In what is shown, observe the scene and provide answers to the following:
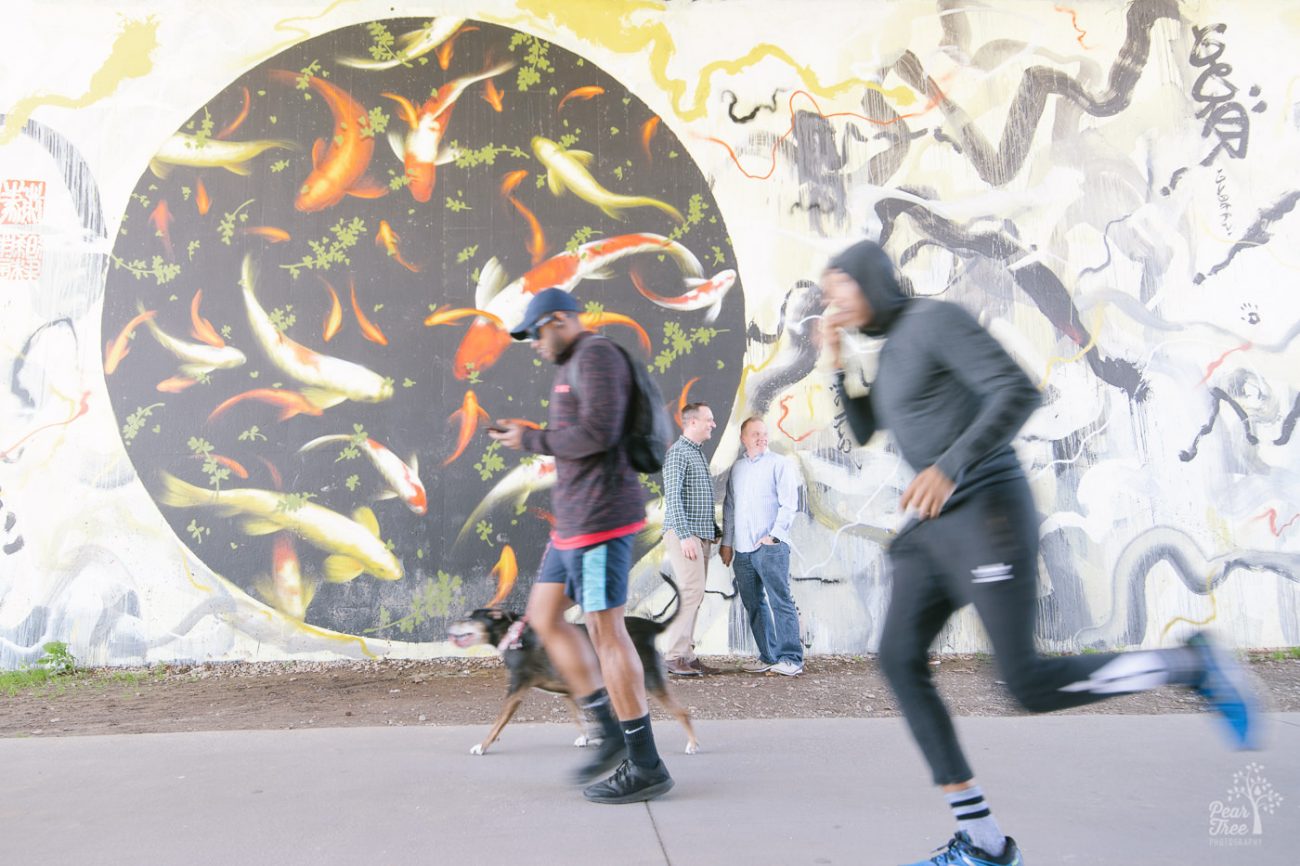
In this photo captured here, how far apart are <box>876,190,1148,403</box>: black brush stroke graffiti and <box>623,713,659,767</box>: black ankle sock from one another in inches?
193

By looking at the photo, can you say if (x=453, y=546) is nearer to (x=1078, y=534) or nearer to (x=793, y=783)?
(x=793, y=783)

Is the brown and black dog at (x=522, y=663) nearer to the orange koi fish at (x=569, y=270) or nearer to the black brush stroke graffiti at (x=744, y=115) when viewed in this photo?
the orange koi fish at (x=569, y=270)

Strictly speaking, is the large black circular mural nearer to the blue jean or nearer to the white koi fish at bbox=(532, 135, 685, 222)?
the white koi fish at bbox=(532, 135, 685, 222)

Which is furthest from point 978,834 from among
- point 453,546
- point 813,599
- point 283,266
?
point 283,266

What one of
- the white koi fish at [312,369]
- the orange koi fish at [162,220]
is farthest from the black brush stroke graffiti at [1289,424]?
the orange koi fish at [162,220]

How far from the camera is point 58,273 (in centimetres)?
666

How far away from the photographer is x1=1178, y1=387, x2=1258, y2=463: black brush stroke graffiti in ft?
22.8

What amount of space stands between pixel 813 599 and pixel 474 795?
3903 mm

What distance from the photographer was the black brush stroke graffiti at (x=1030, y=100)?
7133mm

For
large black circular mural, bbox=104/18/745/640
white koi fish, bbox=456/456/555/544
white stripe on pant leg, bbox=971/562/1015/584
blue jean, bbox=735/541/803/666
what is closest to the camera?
white stripe on pant leg, bbox=971/562/1015/584

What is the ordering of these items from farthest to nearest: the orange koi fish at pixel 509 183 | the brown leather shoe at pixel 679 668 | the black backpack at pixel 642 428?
A: the orange koi fish at pixel 509 183, the brown leather shoe at pixel 679 668, the black backpack at pixel 642 428

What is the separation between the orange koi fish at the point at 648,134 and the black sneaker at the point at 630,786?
4.99m

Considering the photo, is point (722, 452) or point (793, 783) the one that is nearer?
point (793, 783)

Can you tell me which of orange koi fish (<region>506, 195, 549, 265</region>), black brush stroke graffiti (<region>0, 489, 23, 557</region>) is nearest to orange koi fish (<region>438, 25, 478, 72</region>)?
orange koi fish (<region>506, 195, 549, 265</region>)
